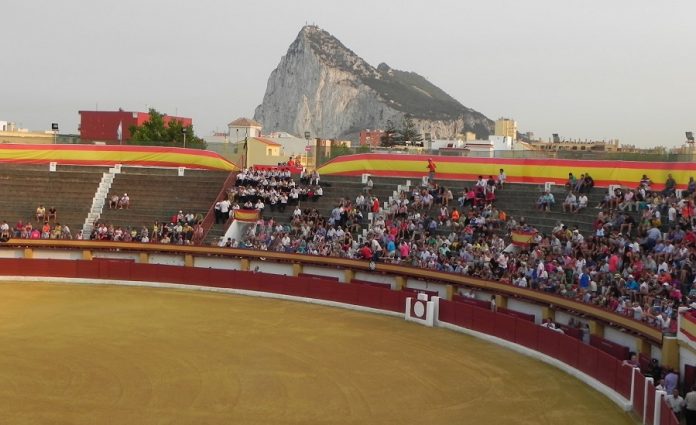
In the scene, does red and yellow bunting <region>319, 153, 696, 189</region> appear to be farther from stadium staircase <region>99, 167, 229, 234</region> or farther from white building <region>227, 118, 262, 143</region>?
white building <region>227, 118, 262, 143</region>

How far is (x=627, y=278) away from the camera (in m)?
21.2

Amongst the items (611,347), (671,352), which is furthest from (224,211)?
(671,352)

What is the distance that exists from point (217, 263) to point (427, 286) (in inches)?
369

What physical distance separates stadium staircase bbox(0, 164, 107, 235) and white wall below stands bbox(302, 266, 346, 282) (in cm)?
1157

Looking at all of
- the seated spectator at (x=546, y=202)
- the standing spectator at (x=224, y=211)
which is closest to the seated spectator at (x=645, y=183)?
the seated spectator at (x=546, y=202)

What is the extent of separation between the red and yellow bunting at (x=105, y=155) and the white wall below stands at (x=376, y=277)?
49.3 ft

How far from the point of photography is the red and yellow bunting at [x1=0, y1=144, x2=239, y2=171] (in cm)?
4131

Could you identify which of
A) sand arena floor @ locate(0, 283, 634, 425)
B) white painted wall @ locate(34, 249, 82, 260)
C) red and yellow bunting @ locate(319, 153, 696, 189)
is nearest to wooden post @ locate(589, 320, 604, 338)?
sand arena floor @ locate(0, 283, 634, 425)

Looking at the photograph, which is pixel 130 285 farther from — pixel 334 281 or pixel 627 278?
pixel 627 278

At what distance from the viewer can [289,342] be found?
70.2 ft

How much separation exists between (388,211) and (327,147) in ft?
30.4

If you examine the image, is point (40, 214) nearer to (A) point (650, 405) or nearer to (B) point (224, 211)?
(B) point (224, 211)

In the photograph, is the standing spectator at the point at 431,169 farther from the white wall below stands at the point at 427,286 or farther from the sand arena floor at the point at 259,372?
the sand arena floor at the point at 259,372

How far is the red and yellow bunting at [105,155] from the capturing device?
41312 millimetres
